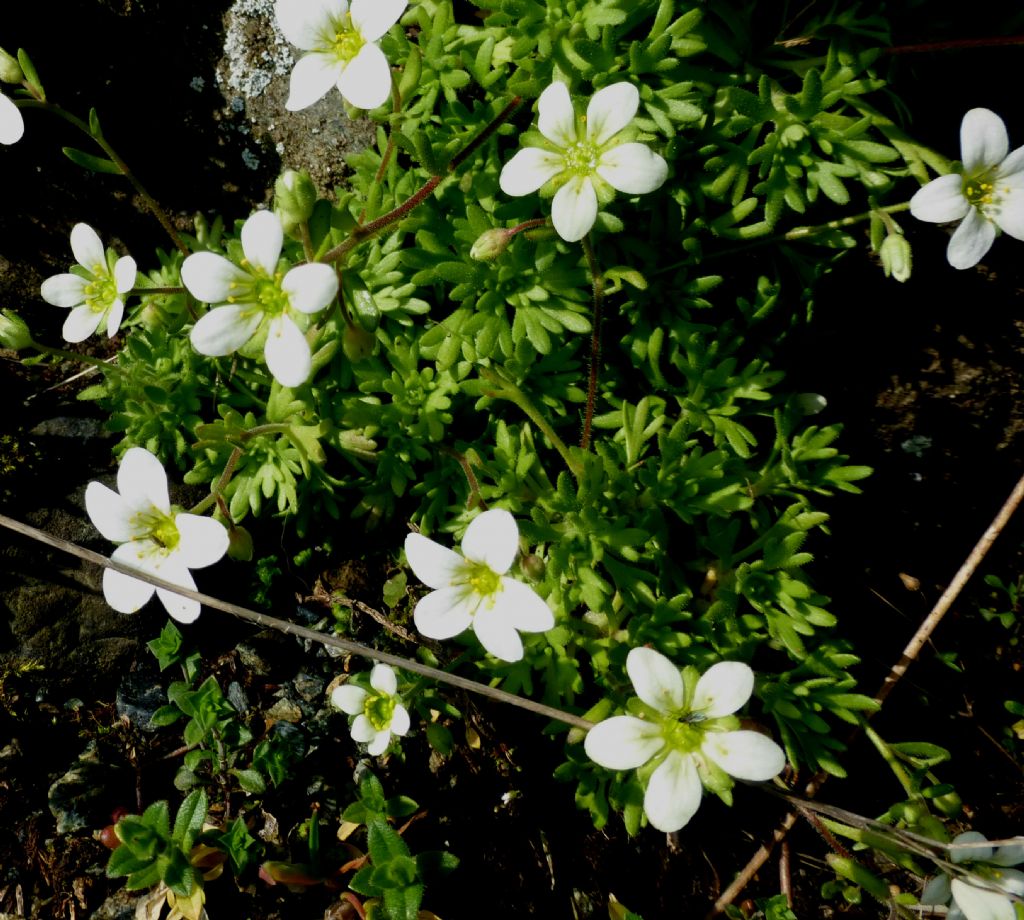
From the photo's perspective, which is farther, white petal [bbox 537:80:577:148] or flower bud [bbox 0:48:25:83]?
flower bud [bbox 0:48:25:83]

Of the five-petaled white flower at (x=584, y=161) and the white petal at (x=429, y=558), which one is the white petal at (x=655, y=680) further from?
the five-petaled white flower at (x=584, y=161)

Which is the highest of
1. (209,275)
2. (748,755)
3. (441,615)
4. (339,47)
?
(339,47)

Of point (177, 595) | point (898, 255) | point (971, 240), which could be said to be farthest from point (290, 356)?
point (971, 240)

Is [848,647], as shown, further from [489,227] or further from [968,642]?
[489,227]

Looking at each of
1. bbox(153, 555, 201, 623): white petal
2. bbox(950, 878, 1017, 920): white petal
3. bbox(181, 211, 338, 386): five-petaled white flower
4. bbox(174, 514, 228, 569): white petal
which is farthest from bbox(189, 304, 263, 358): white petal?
bbox(950, 878, 1017, 920): white petal

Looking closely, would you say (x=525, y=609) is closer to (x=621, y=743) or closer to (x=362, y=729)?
(x=621, y=743)

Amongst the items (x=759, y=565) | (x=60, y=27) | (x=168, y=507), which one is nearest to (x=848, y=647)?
(x=759, y=565)

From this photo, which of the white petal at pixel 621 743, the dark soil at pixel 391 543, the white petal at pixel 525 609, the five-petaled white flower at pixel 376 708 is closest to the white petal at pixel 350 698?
the five-petaled white flower at pixel 376 708

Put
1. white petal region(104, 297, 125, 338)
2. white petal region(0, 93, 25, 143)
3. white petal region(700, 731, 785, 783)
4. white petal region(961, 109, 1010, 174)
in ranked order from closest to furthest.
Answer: white petal region(700, 731, 785, 783)
white petal region(961, 109, 1010, 174)
white petal region(0, 93, 25, 143)
white petal region(104, 297, 125, 338)

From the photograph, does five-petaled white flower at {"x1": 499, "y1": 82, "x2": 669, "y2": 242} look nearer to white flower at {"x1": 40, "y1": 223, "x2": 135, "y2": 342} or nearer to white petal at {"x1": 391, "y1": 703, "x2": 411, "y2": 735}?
white flower at {"x1": 40, "y1": 223, "x2": 135, "y2": 342}
